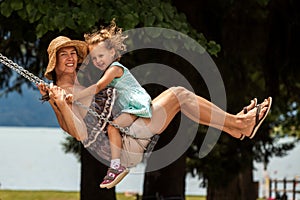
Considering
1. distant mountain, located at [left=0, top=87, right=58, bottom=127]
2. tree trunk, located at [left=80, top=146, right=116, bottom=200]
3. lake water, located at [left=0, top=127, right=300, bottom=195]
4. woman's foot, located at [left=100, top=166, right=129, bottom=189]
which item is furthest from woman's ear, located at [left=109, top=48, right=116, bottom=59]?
distant mountain, located at [left=0, top=87, right=58, bottom=127]

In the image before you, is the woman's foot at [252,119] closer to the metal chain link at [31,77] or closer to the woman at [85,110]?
the woman at [85,110]

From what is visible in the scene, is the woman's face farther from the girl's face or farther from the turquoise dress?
the turquoise dress

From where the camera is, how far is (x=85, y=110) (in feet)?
22.0

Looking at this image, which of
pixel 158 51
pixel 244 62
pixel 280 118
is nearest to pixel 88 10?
pixel 158 51

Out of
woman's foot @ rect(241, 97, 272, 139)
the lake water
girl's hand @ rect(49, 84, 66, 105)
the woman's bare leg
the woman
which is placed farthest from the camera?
the lake water

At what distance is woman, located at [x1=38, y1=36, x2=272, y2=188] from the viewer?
259 inches

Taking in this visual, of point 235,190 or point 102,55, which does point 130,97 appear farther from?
point 235,190

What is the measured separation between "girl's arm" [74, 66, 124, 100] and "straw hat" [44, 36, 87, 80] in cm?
21

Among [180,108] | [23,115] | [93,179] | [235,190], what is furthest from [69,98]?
[23,115]

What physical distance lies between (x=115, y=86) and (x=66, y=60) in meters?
0.41

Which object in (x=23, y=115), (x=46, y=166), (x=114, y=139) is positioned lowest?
(x=114, y=139)

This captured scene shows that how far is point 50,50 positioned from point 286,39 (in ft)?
29.8

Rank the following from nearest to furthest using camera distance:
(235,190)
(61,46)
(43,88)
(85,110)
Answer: (43,88) < (61,46) < (85,110) < (235,190)

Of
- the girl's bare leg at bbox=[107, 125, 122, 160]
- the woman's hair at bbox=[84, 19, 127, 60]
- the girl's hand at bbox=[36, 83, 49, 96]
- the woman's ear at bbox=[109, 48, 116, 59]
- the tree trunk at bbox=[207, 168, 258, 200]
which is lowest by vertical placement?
the tree trunk at bbox=[207, 168, 258, 200]
